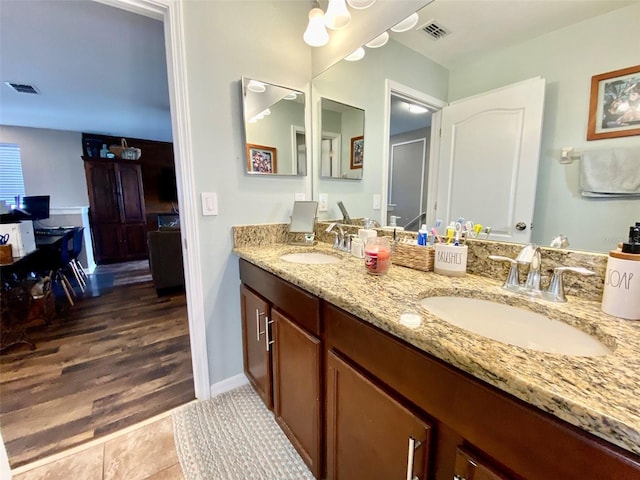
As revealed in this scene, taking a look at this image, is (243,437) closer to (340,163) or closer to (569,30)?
(340,163)

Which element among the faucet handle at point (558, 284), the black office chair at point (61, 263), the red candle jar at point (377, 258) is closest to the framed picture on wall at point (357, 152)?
the red candle jar at point (377, 258)

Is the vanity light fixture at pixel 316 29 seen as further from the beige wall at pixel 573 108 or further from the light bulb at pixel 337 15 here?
the beige wall at pixel 573 108

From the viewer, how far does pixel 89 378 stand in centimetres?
181

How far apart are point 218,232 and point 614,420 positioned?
155 cm

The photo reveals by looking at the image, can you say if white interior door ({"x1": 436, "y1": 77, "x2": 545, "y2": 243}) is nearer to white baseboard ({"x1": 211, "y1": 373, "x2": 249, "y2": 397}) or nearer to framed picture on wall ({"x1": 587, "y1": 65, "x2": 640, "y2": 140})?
framed picture on wall ({"x1": 587, "y1": 65, "x2": 640, "y2": 140})

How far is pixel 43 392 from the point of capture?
1.68 meters

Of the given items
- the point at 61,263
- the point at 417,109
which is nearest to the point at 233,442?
the point at 417,109

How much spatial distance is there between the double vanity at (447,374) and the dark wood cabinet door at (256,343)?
0.04 metres

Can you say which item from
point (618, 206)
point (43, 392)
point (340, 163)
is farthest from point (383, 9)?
point (43, 392)

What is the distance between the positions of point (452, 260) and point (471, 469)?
66cm

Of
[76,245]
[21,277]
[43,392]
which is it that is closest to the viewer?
[43,392]

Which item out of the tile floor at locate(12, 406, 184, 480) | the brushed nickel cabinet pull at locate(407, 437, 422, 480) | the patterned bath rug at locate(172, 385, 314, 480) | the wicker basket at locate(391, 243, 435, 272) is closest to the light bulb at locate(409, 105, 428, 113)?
the wicker basket at locate(391, 243, 435, 272)

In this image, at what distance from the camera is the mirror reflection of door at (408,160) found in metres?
1.25

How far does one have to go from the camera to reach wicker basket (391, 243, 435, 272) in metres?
1.08
